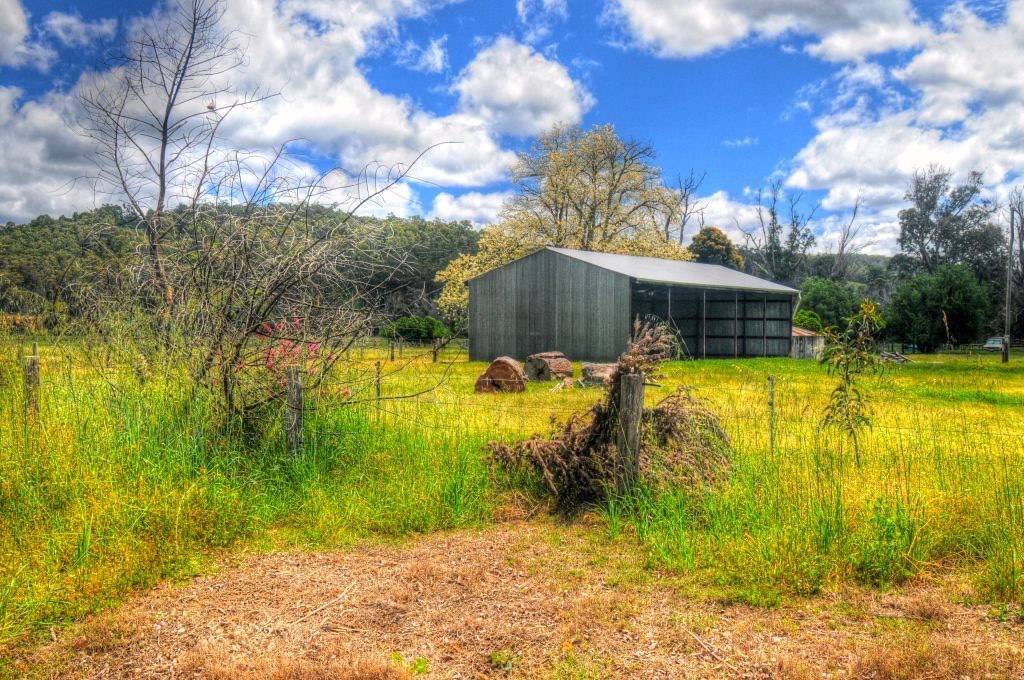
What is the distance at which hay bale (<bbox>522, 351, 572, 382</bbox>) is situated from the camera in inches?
695

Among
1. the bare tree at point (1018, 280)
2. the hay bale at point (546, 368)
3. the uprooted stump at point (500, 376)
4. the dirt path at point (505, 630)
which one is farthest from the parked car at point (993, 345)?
the dirt path at point (505, 630)

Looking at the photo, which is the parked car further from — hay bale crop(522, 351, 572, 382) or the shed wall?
hay bale crop(522, 351, 572, 382)

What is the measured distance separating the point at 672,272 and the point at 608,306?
181 inches

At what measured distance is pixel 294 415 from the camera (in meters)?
6.21

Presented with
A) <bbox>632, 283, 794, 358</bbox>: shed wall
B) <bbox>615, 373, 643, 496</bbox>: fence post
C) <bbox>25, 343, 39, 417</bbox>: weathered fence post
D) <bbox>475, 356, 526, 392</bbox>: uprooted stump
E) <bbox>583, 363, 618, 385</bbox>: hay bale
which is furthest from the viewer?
<bbox>632, 283, 794, 358</bbox>: shed wall

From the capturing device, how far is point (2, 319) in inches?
296

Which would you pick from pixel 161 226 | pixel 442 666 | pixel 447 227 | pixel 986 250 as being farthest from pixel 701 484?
pixel 986 250

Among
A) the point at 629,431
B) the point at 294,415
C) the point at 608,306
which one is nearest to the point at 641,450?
the point at 629,431

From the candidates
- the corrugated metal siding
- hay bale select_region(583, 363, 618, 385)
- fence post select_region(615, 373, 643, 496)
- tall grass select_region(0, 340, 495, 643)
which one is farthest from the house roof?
fence post select_region(615, 373, 643, 496)

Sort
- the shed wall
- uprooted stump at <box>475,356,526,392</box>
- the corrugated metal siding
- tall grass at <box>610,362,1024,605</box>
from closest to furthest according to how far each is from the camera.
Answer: tall grass at <box>610,362,1024,605</box>, uprooted stump at <box>475,356,526,392</box>, the corrugated metal siding, the shed wall

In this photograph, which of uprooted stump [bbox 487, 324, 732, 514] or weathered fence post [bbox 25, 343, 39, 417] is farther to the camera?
weathered fence post [bbox 25, 343, 39, 417]

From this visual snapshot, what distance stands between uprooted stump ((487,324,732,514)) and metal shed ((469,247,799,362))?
58.7 ft

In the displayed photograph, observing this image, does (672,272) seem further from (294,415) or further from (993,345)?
(993,345)

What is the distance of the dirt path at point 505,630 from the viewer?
11.2 ft
